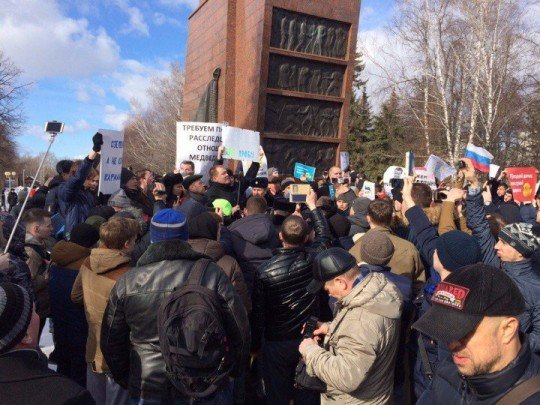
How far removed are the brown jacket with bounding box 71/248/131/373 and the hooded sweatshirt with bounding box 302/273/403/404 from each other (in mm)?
1259

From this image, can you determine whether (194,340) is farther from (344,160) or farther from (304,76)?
(304,76)

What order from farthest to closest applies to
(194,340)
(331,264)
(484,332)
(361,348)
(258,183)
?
(258,183) < (331,264) < (361,348) < (194,340) < (484,332)

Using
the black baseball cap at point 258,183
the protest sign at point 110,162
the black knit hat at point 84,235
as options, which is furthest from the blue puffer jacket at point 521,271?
the protest sign at point 110,162

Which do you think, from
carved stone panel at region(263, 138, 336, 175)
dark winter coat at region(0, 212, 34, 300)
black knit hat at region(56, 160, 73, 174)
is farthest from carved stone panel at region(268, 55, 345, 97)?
dark winter coat at region(0, 212, 34, 300)

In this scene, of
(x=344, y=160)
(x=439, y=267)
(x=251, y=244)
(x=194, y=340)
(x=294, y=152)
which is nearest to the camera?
(x=194, y=340)

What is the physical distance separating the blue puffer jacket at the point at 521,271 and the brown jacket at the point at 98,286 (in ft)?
7.52

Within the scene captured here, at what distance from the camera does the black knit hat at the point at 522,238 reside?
113 inches

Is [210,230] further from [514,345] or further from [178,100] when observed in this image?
[178,100]

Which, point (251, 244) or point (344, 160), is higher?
point (344, 160)

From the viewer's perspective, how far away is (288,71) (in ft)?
34.7

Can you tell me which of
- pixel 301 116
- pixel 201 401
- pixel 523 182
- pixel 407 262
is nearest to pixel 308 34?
pixel 301 116

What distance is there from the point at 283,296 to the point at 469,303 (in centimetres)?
202

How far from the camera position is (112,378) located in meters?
2.84

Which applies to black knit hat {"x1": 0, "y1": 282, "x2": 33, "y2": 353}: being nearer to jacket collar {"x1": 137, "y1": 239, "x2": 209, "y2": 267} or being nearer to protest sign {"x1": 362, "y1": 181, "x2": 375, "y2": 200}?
jacket collar {"x1": 137, "y1": 239, "x2": 209, "y2": 267}
